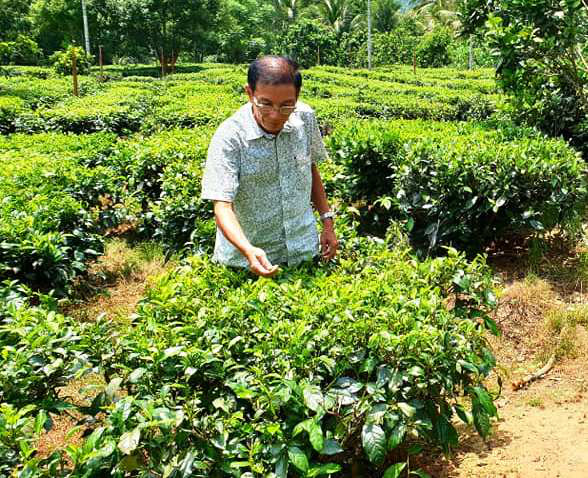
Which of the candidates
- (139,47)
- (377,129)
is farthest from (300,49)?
(377,129)

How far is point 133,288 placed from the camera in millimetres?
5145

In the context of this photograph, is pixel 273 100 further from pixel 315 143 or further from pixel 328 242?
pixel 328 242

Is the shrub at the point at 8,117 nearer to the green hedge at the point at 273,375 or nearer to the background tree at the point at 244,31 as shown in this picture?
the green hedge at the point at 273,375

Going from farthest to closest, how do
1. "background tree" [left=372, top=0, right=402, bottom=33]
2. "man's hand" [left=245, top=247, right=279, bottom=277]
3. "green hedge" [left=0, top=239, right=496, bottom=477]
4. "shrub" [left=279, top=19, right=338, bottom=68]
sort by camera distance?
"background tree" [left=372, top=0, right=402, bottom=33] < "shrub" [left=279, top=19, right=338, bottom=68] < "man's hand" [left=245, top=247, right=279, bottom=277] < "green hedge" [left=0, top=239, right=496, bottom=477]

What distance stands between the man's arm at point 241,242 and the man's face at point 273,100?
372mm

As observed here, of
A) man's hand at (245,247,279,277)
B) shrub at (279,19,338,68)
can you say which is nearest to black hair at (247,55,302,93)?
man's hand at (245,247,279,277)

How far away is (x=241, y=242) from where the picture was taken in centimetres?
224

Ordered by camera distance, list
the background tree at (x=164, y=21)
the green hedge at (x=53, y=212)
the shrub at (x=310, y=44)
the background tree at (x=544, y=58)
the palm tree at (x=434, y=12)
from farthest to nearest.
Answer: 1. the palm tree at (x=434, y=12)
2. the shrub at (x=310, y=44)
3. the background tree at (x=164, y=21)
4. the background tree at (x=544, y=58)
5. the green hedge at (x=53, y=212)

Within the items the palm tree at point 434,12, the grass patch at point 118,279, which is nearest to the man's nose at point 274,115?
the grass patch at point 118,279

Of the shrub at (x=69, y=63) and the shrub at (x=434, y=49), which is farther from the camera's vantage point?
the shrub at (x=434, y=49)

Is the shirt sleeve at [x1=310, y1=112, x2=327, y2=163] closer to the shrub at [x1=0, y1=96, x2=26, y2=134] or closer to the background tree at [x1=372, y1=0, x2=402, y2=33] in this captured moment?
the shrub at [x1=0, y1=96, x2=26, y2=134]

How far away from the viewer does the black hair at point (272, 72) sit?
224 cm

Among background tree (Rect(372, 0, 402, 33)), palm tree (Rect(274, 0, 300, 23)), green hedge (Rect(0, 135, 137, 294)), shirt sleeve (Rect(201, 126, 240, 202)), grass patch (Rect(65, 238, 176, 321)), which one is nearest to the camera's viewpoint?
A: shirt sleeve (Rect(201, 126, 240, 202))

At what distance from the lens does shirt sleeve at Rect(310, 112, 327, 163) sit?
271cm
